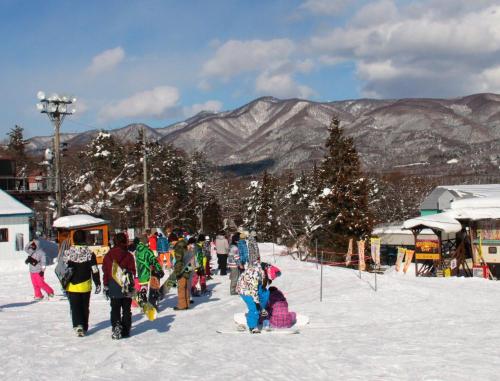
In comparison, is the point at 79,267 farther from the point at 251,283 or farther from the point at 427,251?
the point at 427,251

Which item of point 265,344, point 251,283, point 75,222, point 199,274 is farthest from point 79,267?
point 75,222

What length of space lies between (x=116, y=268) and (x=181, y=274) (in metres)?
3.65

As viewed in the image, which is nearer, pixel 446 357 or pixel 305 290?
pixel 446 357

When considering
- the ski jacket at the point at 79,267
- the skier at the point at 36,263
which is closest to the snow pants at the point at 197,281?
the skier at the point at 36,263

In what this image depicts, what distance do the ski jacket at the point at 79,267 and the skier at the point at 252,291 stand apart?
254cm

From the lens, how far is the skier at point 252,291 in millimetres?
9578

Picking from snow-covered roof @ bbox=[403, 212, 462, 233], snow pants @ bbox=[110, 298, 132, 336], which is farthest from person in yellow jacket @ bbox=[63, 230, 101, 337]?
snow-covered roof @ bbox=[403, 212, 462, 233]

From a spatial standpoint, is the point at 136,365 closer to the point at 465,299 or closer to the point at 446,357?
the point at 446,357

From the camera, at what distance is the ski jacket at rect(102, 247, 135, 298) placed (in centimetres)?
864

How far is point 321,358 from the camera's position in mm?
8023

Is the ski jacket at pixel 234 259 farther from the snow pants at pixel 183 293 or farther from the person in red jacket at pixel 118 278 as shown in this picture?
the person in red jacket at pixel 118 278

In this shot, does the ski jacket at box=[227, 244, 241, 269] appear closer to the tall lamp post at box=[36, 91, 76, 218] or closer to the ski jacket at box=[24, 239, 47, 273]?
the ski jacket at box=[24, 239, 47, 273]

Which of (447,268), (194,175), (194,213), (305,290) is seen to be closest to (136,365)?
(305,290)

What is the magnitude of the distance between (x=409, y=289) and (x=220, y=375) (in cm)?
1111
